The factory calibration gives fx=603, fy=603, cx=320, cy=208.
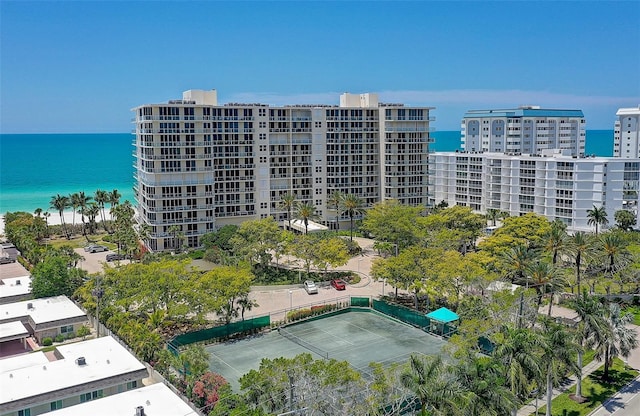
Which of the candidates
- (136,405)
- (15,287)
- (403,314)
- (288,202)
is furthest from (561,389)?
(15,287)

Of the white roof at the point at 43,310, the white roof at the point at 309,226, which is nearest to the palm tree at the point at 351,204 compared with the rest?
the white roof at the point at 309,226

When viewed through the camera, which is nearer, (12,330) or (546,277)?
(546,277)

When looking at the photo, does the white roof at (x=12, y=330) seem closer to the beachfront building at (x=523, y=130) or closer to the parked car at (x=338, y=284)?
the parked car at (x=338, y=284)

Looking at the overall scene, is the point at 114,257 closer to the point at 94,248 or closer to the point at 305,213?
the point at 94,248

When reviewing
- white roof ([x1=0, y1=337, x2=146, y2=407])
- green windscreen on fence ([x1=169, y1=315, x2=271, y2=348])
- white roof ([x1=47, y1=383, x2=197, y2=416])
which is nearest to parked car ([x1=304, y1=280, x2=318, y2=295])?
green windscreen on fence ([x1=169, y1=315, x2=271, y2=348])

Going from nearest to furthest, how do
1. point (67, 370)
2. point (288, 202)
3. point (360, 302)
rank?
point (67, 370)
point (360, 302)
point (288, 202)

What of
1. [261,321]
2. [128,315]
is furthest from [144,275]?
[261,321]

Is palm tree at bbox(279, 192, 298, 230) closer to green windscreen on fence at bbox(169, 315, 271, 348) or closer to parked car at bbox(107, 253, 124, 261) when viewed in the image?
parked car at bbox(107, 253, 124, 261)
